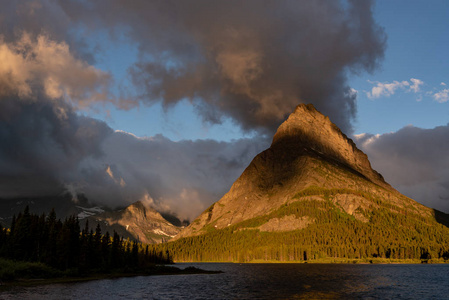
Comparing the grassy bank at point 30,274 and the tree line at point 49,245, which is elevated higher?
the tree line at point 49,245

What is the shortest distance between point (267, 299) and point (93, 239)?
11774cm

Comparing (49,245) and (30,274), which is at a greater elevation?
(49,245)

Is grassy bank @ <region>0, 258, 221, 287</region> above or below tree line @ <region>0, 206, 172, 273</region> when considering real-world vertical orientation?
below

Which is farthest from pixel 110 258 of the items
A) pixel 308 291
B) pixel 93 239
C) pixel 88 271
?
pixel 308 291

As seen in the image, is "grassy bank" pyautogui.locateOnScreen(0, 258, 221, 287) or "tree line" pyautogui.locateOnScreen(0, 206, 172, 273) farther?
"tree line" pyautogui.locateOnScreen(0, 206, 172, 273)

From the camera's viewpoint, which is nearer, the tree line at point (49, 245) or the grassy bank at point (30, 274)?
the grassy bank at point (30, 274)

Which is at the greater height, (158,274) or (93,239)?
(93,239)

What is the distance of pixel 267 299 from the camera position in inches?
2968

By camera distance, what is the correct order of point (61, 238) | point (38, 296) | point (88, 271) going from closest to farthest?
1. point (38, 296)
2. point (61, 238)
3. point (88, 271)

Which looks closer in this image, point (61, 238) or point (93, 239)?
point (61, 238)

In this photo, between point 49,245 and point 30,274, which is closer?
point 30,274

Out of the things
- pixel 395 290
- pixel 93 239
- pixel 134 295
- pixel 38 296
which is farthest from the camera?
pixel 93 239

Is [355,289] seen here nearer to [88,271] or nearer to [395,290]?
[395,290]

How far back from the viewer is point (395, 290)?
308 feet
